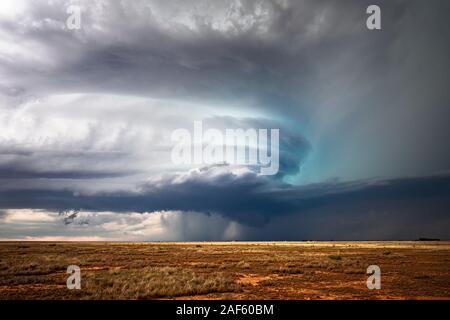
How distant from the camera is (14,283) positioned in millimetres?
23266

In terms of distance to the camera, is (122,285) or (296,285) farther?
(296,285)

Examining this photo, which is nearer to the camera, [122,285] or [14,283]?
[122,285]
